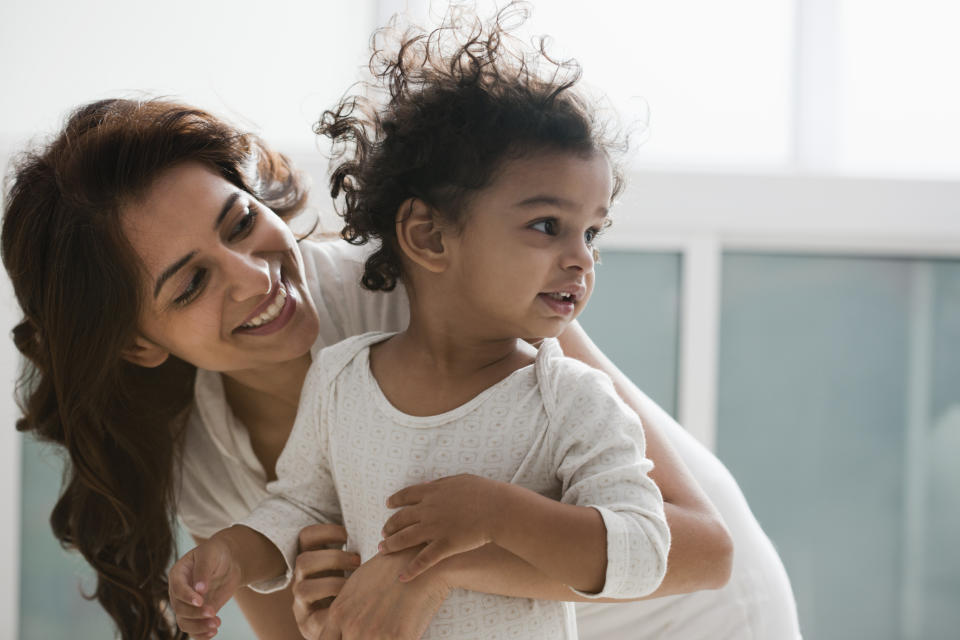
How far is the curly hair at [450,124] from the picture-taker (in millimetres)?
980

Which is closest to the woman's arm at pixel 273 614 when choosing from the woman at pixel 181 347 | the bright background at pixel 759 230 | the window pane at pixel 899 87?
the woman at pixel 181 347

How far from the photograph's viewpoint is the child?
0.87 metres

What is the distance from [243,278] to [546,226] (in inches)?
16.0

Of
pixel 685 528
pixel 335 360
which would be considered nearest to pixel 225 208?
pixel 335 360

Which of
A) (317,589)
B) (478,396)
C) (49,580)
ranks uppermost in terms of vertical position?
(478,396)

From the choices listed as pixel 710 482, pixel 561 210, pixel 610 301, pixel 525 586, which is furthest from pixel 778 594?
pixel 610 301

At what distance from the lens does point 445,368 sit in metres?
1.03

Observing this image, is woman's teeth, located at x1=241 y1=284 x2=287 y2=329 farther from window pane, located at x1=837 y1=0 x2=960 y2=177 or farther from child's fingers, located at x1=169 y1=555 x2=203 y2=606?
window pane, located at x1=837 y1=0 x2=960 y2=177

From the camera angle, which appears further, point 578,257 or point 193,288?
point 193,288

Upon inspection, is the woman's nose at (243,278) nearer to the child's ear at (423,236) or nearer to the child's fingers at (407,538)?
the child's ear at (423,236)

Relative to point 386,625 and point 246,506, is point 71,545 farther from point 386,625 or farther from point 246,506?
point 386,625

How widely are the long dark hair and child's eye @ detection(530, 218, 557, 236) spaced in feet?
1.67

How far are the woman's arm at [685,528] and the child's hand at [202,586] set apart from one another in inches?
18.8

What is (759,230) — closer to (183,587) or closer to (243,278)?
(243,278)
